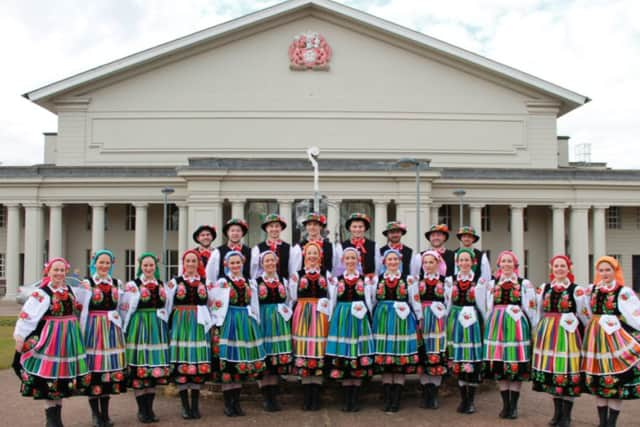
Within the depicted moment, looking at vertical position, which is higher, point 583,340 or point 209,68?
point 209,68

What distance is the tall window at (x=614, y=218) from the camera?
1316 inches

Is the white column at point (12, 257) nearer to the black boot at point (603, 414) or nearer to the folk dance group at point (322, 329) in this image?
the folk dance group at point (322, 329)

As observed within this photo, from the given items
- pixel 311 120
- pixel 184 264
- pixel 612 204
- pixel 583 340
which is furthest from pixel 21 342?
pixel 612 204

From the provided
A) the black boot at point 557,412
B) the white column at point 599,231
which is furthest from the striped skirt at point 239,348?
the white column at point 599,231

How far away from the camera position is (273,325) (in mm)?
8180

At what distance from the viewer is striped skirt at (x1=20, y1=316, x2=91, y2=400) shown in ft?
23.1

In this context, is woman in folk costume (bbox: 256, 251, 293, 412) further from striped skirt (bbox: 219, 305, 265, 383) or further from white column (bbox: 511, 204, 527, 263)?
white column (bbox: 511, 204, 527, 263)

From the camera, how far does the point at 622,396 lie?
7129 millimetres

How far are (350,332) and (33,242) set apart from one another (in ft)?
85.2

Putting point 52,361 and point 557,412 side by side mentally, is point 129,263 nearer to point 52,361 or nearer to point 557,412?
point 52,361

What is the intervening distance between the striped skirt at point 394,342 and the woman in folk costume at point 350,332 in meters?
0.12

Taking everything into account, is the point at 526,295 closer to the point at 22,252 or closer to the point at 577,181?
the point at 577,181

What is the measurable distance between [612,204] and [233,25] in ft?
71.9

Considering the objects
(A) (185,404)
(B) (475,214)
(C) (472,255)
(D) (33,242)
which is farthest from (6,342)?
(B) (475,214)
